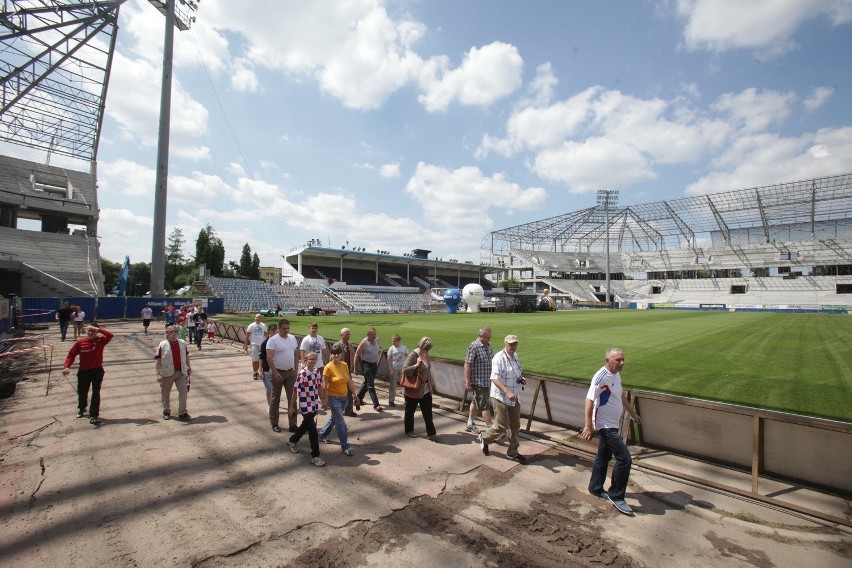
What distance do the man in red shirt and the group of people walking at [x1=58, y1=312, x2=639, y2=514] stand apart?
14mm

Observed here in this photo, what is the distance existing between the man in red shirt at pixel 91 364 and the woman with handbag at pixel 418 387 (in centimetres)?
552

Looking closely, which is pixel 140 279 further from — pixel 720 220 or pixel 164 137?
pixel 720 220

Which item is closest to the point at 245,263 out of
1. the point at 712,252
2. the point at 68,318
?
the point at 68,318

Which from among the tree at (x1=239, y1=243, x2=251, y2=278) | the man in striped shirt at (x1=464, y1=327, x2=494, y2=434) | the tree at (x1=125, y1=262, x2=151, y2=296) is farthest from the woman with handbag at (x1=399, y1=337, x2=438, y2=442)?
the tree at (x1=125, y1=262, x2=151, y2=296)

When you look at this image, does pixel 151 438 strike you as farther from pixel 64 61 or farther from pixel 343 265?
pixel 343 265

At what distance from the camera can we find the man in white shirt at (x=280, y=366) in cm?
695

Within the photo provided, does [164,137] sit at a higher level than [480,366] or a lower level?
higher

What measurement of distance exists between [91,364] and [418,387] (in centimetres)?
610

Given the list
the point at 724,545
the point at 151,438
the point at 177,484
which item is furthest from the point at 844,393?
the point at 151,438

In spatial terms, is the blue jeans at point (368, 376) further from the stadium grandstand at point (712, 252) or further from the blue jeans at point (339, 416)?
the stadium grandstand at point (712, 252)

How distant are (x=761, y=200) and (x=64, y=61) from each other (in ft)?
289

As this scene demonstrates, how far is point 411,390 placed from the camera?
21.8ft

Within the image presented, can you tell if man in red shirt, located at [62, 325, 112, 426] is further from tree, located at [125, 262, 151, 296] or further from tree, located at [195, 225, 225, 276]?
tree, located at [125, 262, 151, 296]

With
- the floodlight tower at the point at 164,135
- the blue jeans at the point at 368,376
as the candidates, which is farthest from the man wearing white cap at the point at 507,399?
the floodlight tower at the point at 164,135
